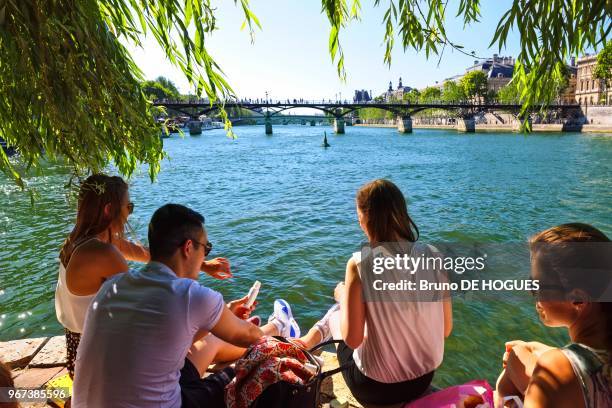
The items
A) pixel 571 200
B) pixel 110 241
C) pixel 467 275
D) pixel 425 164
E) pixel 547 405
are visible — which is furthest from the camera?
pixel 425 164

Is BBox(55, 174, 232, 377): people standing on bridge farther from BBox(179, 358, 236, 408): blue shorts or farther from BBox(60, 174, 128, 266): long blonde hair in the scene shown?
BBox(179, 358, 236, 408): blue shorts

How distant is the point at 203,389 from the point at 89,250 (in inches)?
42.3

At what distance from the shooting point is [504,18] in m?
2.33

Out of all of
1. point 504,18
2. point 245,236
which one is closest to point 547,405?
point 504,18

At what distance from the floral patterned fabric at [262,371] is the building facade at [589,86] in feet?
294

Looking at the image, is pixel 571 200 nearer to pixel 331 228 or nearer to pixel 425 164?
pixel 331 228

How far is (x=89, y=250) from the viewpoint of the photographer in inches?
101

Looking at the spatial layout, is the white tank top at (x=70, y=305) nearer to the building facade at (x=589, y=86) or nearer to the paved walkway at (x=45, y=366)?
the paved walkway at (x=45, y=366)

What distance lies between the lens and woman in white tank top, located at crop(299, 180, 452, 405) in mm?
2367

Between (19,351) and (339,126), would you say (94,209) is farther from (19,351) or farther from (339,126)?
(339,126)

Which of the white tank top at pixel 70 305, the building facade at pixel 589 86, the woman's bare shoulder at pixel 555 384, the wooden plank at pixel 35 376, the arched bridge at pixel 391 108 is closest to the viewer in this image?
the woman's bare shoulder at pixel 555 384

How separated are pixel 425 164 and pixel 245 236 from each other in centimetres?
2190

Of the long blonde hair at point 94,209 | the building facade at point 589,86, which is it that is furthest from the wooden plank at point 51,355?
the building facade at point 589,86

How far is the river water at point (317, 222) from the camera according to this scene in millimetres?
6152
